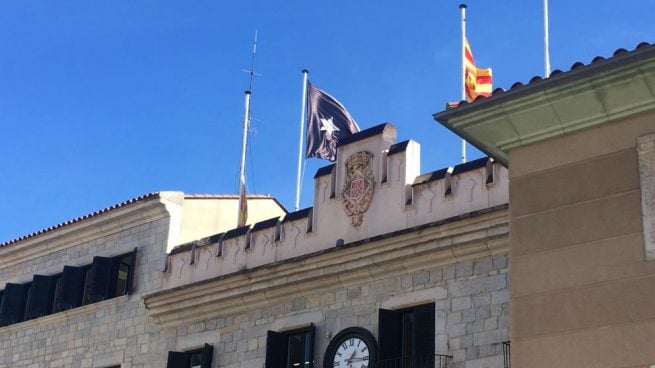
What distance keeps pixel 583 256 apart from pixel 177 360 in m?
11.3

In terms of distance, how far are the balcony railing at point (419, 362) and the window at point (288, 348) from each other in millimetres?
2072

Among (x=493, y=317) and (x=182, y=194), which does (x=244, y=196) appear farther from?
(x=493, y=317)

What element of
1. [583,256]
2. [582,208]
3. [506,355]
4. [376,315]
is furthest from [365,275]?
[583,256]

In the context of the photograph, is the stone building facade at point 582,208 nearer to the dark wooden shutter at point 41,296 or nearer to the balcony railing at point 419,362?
the balcony railing at point 419,362

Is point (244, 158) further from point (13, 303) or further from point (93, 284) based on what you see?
point (13, 303)

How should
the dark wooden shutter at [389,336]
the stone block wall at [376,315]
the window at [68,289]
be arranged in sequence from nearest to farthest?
the stone block wall at [376,315], the dark wooden shutter at [389,336], the window at [68,289]

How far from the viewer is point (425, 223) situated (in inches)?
671

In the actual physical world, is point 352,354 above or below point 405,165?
below

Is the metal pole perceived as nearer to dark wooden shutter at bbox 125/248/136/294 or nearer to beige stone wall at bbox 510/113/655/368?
dark wooden shutter at bbox 125/248/136/294

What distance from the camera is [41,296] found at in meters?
24.1

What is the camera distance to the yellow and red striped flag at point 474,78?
20594 mm

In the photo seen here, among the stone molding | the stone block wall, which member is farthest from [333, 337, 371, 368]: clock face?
the stone molding

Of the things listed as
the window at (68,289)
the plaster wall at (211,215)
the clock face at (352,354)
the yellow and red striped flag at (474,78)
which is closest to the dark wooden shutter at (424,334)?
the clock face at (352,354)

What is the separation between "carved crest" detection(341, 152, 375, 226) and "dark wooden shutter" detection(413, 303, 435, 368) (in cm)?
211
